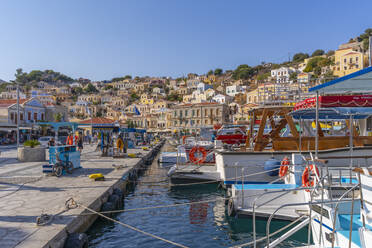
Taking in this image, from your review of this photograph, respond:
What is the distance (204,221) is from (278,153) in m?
4.43

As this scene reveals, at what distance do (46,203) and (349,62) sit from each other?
96628 mm

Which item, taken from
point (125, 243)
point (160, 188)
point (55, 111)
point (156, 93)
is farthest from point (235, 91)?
point (125, 243)

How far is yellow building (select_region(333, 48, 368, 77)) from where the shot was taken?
85.2 metres

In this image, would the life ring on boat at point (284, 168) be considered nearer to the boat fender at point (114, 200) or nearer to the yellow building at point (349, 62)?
the boat fender at point (114, 200)

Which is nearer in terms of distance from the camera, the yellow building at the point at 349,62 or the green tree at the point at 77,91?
the yellow building at the point at 349,62

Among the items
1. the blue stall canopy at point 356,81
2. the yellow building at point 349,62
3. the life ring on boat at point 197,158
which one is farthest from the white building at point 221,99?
the blue stall canopy at point 356,81

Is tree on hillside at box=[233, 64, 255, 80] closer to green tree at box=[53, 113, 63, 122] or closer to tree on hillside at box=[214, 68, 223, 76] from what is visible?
tree on hillside at box=[214, 68, 223, 76]

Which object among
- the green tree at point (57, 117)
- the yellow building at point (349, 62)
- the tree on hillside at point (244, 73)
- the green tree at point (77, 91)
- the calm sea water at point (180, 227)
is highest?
the tree on hillside at point (244, 73)

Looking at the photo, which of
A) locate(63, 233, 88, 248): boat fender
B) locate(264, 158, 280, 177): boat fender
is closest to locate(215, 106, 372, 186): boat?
locate(264, 158, 280, 177): boat fender

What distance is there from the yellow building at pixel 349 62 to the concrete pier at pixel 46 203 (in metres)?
87.7

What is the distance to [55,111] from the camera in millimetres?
66375

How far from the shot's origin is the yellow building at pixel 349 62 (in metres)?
85.2

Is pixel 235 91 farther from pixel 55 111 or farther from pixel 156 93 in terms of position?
pixel 55 111

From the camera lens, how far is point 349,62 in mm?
88812
